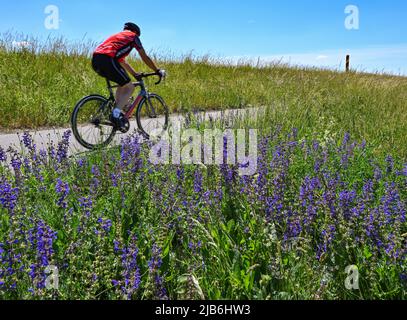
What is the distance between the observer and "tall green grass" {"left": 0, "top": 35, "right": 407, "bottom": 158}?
292 inches

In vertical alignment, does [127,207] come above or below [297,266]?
above

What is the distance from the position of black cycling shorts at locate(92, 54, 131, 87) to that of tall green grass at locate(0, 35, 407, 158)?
132cm

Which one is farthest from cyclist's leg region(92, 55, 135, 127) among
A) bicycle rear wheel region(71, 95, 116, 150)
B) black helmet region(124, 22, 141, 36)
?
black helmet region(124, 22, 141, 36)

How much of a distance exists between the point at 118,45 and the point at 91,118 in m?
1.33

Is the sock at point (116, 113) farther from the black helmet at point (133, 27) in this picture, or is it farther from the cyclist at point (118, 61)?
the black helmet at point (133, 27)

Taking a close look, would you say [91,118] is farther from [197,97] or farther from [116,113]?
[197,97]

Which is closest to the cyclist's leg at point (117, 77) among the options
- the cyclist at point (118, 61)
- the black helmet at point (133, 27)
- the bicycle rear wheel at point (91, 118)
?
the cyclist at point (118, 61)

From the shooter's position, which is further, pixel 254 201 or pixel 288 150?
pixel 288 150

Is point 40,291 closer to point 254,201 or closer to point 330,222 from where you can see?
point 254,201

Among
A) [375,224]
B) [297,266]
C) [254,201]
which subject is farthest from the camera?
[254,201]

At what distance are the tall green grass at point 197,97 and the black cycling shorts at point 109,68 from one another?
1.32 metres
